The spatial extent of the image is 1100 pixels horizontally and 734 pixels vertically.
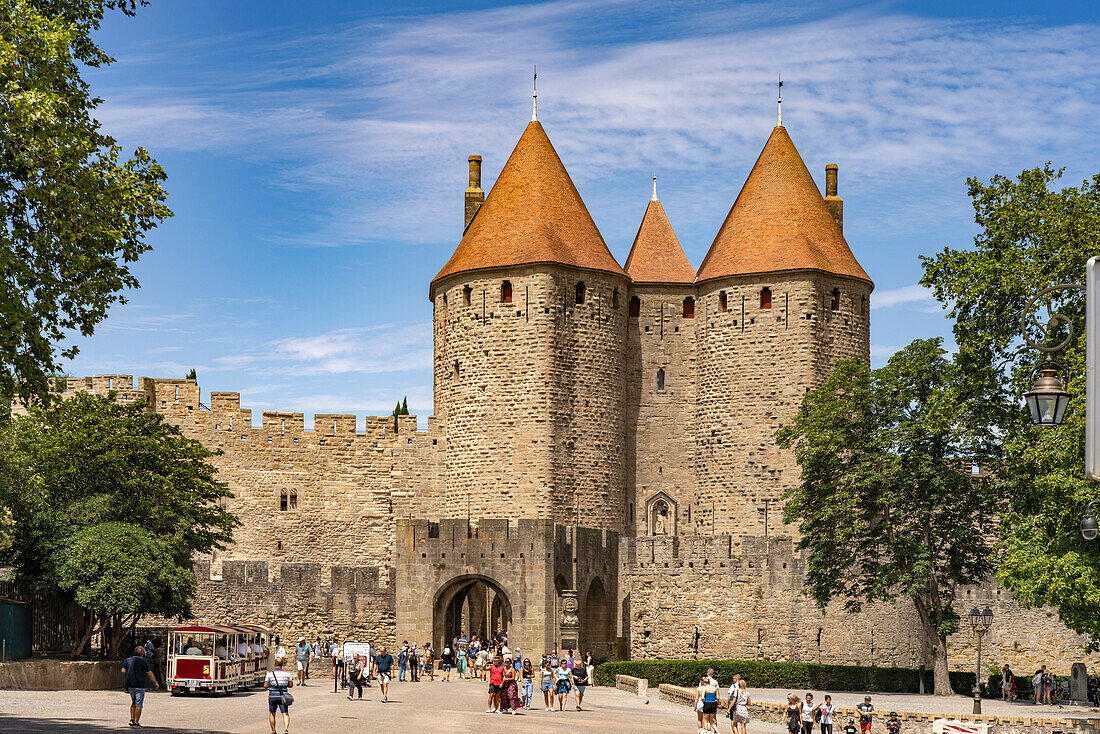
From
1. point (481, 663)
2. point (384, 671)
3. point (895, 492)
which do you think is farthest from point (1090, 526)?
point (481, 663)

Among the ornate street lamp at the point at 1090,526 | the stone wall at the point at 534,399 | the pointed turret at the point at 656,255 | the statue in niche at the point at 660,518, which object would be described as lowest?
the ornate street lamp at the point at 1090,526

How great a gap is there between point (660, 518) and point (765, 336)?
7.21m

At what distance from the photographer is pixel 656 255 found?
52.9m

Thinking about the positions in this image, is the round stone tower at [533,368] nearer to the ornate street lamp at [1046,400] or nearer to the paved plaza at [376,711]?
the paved plaza at [376,711]

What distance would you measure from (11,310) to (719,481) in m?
33.1

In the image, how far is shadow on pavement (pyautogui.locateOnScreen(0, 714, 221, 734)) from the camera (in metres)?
20.4

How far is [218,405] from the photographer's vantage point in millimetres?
51625

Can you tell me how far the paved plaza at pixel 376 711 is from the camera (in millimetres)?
22953

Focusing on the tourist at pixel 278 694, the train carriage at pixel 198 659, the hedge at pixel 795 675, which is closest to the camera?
the tourist at pixel 278 694

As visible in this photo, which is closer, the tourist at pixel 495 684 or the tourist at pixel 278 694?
the tourist at pixel 278 694

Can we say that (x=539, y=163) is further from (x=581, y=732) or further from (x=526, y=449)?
(x=581, y=732)

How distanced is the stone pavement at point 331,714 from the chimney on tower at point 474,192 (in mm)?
23516


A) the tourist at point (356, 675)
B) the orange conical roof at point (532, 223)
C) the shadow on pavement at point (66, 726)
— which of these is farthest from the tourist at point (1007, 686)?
the shadow on pavement at point (66, 726)

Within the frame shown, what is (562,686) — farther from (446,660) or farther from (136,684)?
(446,660)
